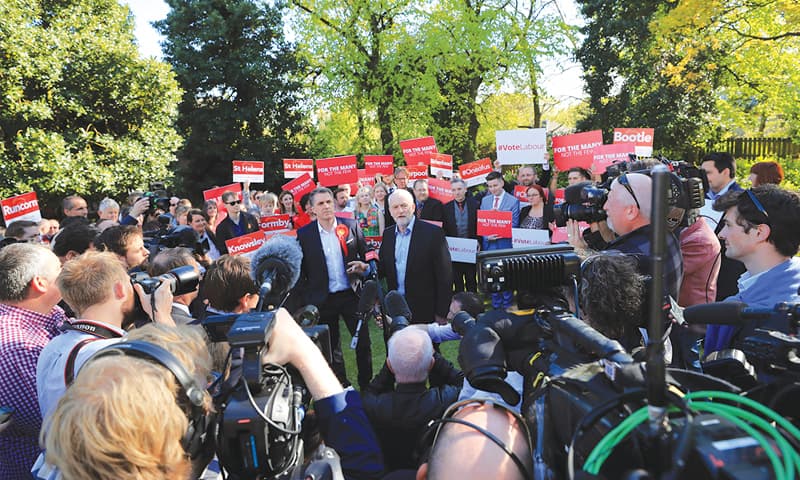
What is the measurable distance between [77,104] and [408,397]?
15.2m

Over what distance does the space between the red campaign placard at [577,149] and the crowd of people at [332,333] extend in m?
2.80

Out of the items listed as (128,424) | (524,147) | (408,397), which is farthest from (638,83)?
(128,424)

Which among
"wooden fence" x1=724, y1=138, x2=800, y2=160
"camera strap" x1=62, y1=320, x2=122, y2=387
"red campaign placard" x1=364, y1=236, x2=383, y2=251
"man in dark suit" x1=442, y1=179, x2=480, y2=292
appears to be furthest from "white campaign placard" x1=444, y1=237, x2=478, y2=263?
"wooden fence" x1=724, y1=138, x2=800, y2=160

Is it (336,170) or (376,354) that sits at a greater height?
(336,170)

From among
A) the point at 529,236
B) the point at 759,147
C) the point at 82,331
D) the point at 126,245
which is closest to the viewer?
→ the point at 82,331

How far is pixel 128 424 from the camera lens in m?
1.19

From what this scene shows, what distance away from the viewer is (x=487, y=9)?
64.3 ft

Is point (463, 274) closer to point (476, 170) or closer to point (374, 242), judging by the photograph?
point (374, 242)

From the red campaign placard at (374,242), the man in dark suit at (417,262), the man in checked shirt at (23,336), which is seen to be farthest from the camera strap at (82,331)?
the red campaign placard at (374,242)

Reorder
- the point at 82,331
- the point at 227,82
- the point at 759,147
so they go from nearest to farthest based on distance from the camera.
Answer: the point at 82,331 → the point at 759,147 → the point at 227,82

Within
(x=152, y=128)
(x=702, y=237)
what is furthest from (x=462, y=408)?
(x=152, y=128)

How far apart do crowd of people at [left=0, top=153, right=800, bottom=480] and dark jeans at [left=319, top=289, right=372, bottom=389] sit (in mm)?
18

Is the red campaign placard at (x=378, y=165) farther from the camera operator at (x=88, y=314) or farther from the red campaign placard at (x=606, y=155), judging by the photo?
the camera operator at (x=88, y=314)

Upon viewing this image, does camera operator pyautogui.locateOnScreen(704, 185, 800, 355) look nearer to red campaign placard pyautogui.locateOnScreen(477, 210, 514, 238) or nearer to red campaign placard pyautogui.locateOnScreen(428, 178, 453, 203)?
red campaign placard pyautogui.locateOnScreen(477, 210, 514, 238)
